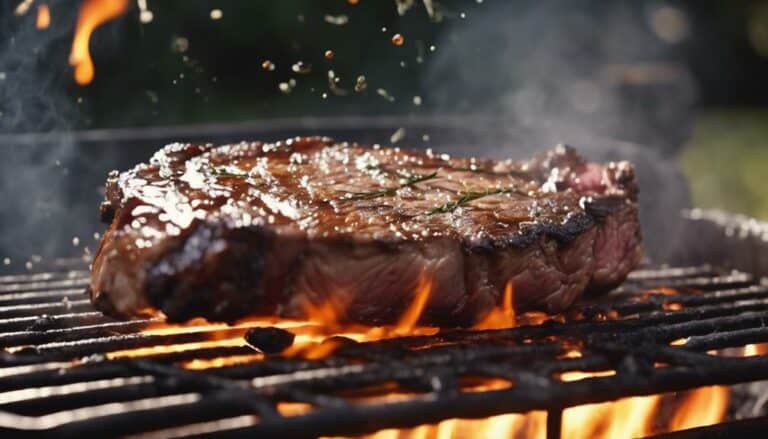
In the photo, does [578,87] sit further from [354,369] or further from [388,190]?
[354,369]

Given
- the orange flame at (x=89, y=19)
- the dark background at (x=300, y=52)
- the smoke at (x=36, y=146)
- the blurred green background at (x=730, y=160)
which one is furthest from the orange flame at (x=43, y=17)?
the blurred green background at (x=730, y=160)

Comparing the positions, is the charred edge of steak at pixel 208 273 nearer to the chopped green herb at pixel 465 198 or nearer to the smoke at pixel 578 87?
the chopped green herb at pixel 465 198

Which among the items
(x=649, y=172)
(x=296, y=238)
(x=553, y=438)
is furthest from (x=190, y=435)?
(x=649, y=172)

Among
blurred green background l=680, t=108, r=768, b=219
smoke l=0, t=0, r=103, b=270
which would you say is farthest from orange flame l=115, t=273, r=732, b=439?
blurred green background l=680, t=108, r=768, b=219

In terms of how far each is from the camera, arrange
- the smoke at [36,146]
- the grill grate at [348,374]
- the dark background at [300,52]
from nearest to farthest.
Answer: the grill grate at [348,374], the smoke at [36,146], the dark background at [300,52]

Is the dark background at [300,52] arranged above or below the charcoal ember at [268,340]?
above

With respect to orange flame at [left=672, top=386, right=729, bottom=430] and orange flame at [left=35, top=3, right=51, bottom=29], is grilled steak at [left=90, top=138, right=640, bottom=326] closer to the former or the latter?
orange flame at [left=672, top=386, right=729, bottom=430]
